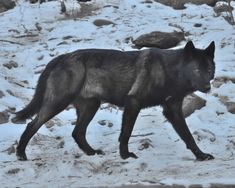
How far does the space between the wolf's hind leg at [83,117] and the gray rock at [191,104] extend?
197 cm

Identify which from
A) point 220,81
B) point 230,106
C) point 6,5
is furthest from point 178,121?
point 6,5

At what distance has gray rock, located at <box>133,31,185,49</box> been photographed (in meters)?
13.1

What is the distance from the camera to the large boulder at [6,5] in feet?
56.6

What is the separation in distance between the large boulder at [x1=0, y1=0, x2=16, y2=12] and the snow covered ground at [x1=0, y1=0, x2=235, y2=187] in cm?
28

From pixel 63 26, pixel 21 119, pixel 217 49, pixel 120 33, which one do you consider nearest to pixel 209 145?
pixel 21 119

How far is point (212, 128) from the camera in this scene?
29.3ft

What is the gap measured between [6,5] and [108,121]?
9.16 m

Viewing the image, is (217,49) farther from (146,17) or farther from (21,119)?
(21,119)

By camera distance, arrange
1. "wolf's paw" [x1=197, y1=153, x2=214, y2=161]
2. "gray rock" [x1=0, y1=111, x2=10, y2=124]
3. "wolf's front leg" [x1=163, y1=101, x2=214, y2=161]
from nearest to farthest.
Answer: "wolf's paw" [x1=197, y1=153, x2=214, y2=161], "wolf's front leg" [x1=163, y1=101, x2=214, y2=161], "gray rock" [x1=0, y1=111, x2=10, y2=124]

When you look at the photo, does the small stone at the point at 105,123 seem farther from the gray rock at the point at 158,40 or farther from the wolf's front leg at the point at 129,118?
the gray rock at the point at 158,40

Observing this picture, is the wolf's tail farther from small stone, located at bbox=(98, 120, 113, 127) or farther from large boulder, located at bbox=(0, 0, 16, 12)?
large boulder, located at bbox=(0, 0, 16, 12)

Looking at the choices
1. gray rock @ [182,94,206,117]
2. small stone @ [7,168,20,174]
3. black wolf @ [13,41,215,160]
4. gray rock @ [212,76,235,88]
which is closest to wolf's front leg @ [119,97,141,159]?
black wolf @ [13,41,215,160]

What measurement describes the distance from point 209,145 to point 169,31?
6009 millimetres

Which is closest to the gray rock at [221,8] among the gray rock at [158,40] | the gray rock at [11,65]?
the gray rock at [158,40]
